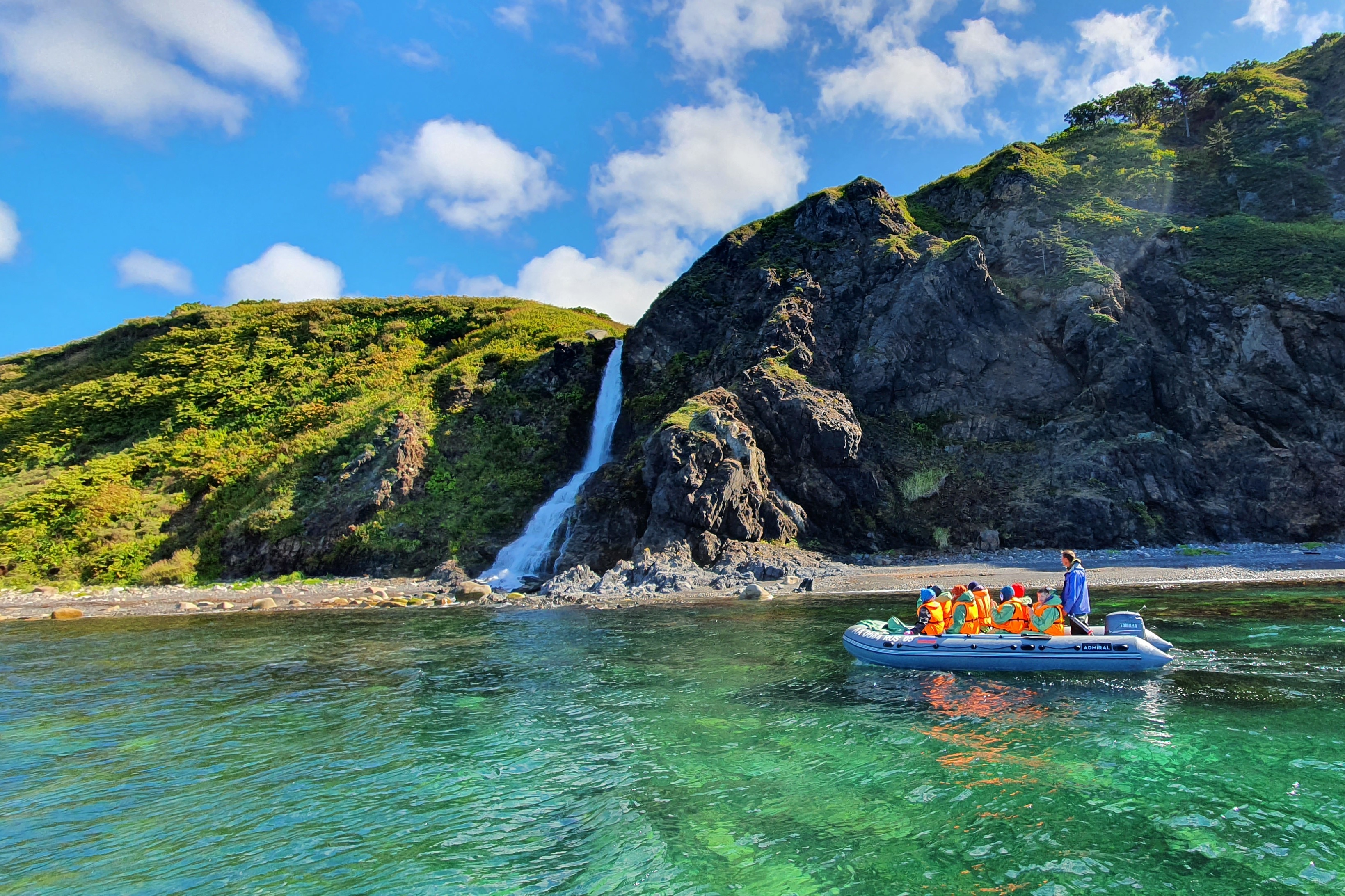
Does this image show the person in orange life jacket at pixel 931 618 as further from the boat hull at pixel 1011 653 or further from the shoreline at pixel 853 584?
the shoreline at pixel 853 584

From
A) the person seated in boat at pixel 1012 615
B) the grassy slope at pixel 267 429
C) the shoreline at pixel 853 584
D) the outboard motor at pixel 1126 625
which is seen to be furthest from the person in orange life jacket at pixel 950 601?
the grassy slope at pixel 267 429

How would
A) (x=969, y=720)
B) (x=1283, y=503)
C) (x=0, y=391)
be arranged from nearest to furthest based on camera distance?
(x=969, y=720)
(x=1283, y=503)
(x=0, y=391)

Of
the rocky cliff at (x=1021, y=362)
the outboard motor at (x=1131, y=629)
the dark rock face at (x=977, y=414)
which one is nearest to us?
the outboard motor at (x=1131, y=629)

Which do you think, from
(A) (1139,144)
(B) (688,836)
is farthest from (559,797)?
(A) (1139,144)

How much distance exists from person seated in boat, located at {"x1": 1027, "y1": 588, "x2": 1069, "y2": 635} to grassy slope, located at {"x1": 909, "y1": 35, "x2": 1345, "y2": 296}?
3341 centimetres

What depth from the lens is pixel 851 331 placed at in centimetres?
4200

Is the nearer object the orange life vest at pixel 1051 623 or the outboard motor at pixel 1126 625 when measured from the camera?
the outboard motor at pixel 1126 625

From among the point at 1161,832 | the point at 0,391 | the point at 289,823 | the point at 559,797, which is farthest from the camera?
the point at 0,391

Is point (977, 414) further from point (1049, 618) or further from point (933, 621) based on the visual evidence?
point (933, 621)

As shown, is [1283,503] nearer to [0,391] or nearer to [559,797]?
[559,797]

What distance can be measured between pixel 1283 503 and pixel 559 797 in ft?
129

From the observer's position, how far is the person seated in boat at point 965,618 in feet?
46.1

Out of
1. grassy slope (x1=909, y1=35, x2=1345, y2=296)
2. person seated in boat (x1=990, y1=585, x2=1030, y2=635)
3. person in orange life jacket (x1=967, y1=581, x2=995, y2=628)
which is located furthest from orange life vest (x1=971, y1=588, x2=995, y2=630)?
grassy slope (x1=909, y1=35, x2=1345, y2=296)

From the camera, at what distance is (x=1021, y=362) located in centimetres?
3894
